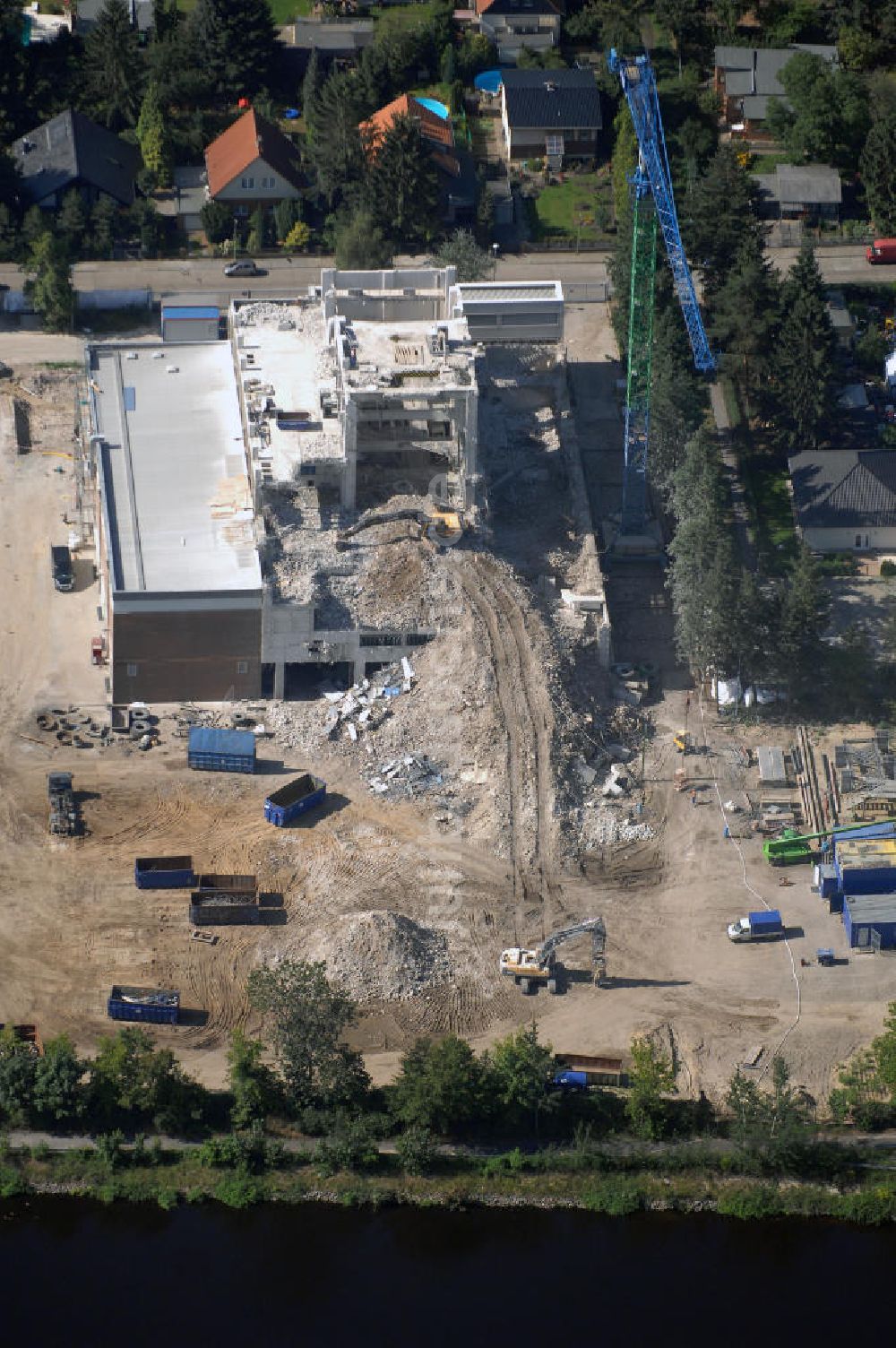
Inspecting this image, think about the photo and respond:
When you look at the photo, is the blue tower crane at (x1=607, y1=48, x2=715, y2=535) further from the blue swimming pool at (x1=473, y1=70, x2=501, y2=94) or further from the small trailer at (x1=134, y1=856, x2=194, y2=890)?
the small trailer at (x1=134, y1=856, x2=194, y2=890)

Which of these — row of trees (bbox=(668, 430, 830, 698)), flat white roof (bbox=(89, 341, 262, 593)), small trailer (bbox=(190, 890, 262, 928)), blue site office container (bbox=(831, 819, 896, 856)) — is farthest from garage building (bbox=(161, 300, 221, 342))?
blue site office container (bbox=(831, 819, 896, 856))

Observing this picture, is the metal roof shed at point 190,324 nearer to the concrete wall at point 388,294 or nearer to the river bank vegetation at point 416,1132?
the concrete wall at point 388,294

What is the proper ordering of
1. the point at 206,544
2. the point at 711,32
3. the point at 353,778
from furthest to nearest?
1. the point at 711,32
2. the point at 206,544
3. the point at 353,778

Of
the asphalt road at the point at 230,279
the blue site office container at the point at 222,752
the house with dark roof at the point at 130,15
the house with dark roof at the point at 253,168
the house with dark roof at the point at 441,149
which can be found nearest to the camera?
the blue site office container at the point at 222,752

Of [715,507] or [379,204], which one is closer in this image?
[715,507]

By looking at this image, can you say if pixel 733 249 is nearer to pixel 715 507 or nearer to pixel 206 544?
pixel 715 507

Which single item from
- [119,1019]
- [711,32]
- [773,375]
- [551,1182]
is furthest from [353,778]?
[711,32]

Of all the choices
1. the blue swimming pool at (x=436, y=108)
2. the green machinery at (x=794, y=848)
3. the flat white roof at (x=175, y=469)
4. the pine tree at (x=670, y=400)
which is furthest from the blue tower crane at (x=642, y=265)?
the blue swimming pool at (x=436, y=108)
